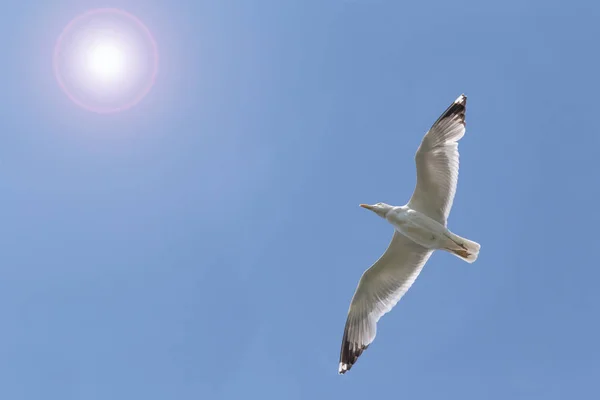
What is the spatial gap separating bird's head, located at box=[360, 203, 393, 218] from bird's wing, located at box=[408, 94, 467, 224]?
63 cm

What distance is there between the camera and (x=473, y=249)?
12.9m

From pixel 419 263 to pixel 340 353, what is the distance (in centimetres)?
314

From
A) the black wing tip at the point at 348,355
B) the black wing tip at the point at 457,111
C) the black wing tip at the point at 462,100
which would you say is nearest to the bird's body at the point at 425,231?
the black wing tip at the point at 457,111

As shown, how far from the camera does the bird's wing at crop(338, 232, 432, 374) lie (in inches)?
543

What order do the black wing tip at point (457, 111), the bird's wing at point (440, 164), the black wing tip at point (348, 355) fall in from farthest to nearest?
the black wing tip at point (348, 355)
the black wing tip at point (457, 111)
the bird's wing at point (440, 164)

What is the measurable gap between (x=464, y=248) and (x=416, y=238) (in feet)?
3.66

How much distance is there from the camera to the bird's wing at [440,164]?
12.7 metres

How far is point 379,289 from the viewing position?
14.1 m

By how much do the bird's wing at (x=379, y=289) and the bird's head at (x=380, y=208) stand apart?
2.09 ft

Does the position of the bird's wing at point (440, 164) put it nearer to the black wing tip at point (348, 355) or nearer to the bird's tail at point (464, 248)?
the bird's tail at point (464, 248)

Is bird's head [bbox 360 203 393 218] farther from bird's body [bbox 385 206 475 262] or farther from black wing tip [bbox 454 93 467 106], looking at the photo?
black wing tip [bbox 454 93 467 106]

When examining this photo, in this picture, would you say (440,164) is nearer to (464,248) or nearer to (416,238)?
(416,238)

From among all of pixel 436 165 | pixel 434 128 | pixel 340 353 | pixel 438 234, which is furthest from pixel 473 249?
pixel 340 353

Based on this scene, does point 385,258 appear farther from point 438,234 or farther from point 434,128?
point 434,128
